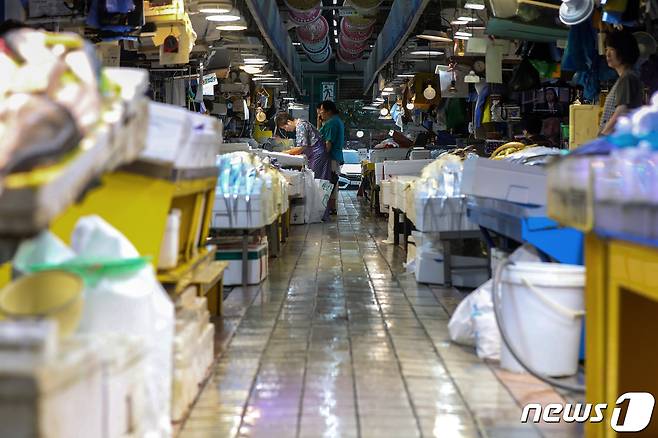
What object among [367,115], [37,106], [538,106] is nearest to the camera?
[37,106]

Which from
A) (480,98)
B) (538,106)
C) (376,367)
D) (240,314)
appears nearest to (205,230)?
(240,314)

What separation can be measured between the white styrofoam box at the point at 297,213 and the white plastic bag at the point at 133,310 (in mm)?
11945

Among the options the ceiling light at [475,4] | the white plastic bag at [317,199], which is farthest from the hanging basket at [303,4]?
the white plastic bag at [317,199]

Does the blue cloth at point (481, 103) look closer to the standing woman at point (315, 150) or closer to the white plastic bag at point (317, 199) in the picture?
the white plastic bag at point (317, 199)

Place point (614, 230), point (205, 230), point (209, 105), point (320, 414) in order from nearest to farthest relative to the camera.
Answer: point (614, 230) → point (320, 414) → point (205, 230) → point (209, 105)

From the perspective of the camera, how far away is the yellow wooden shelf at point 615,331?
344cm

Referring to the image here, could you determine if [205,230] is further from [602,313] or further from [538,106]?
[538,106]

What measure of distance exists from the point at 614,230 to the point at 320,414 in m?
1.74

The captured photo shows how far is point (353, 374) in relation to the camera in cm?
509

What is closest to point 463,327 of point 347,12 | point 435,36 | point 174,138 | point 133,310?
point 174,138

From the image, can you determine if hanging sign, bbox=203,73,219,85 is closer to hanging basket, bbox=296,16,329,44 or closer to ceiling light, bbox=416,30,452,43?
ceiling light, bbox=416,30,452,43

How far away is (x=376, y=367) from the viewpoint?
5.26 meters

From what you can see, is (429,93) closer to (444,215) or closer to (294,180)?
(294,180)

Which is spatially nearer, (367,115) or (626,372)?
(626,372)
